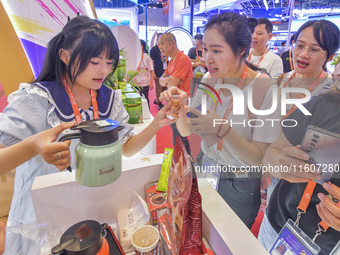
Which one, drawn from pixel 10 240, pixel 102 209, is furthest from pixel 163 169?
pixel 10 240

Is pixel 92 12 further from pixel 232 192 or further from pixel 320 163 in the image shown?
pixel 320 163

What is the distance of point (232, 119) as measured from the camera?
3.54ft

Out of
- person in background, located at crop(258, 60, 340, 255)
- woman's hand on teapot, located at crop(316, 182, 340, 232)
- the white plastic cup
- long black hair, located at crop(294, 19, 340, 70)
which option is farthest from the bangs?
long black hair, located at crop(294, 19, 340, 70)

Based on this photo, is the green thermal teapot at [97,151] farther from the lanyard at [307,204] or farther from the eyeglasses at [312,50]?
the eyeglasses at [312,50]

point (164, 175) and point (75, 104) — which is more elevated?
point (75, 104)

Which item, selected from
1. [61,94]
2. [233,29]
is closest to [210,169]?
[233,29]

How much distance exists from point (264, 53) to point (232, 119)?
187cm

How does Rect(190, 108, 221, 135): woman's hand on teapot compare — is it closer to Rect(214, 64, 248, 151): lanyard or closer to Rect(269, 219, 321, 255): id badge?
Rect(214, 64, 248, 151): lanyard

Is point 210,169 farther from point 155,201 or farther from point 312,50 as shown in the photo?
point 312,50

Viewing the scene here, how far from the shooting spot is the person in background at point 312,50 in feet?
4.47

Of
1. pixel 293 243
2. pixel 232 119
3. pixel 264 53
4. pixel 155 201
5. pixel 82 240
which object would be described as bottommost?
pixel 293 243

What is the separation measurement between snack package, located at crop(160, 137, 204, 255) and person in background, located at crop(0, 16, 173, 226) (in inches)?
20.3

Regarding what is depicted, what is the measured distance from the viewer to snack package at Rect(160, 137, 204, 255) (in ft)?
1.79

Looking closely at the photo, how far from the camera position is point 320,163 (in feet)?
2.22
